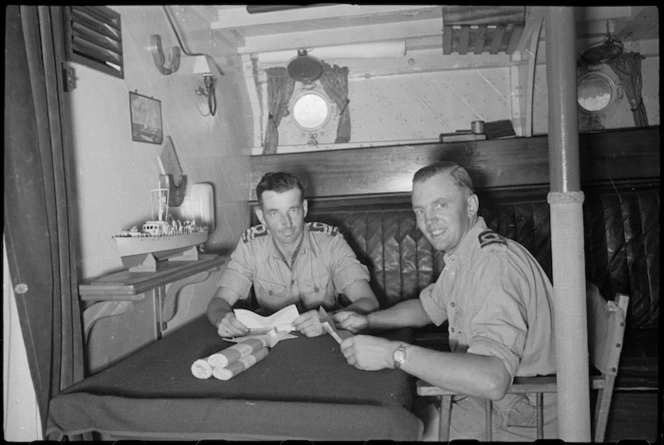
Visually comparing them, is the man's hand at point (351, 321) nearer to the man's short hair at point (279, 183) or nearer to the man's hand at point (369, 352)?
the man's hand at point (369, 352)

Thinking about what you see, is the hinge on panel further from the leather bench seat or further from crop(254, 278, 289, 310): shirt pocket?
the leather bench seat

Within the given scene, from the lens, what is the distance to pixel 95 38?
87.4 inches

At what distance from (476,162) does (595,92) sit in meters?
2.07

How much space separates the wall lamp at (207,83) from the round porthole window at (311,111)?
59.9 inches

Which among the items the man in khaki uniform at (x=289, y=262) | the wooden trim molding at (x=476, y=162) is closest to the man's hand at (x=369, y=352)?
the man in khaki uniform at (x=289, y=262)

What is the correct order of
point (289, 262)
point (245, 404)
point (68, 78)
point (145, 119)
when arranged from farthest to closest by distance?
point (289, 262), point (145, 119), point (68, 78), point (245, 404)

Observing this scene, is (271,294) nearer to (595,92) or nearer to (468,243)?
(468,243)

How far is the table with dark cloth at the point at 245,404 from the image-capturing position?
1.44 m

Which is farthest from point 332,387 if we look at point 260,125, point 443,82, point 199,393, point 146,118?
point 443,82

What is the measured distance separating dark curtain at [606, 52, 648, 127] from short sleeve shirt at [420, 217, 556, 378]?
4.03m

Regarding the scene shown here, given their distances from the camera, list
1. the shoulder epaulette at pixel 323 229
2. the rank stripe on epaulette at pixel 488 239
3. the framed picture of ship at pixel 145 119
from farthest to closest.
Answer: the shoulder epaulette at pixel 323 229
the framed picture of ship at pixel 145 119
the rank stripe on epaulette at pixel 488 239

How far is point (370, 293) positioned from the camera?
2809 mm

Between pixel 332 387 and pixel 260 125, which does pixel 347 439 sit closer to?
pixel 332 387

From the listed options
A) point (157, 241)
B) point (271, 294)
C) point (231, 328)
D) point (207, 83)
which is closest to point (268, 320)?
point (231, 328)
